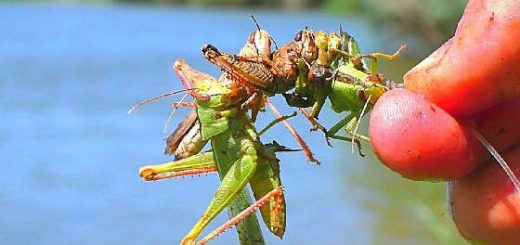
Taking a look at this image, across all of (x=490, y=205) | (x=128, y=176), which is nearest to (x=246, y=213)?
(x=490, y=205)

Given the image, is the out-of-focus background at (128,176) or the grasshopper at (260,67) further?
the out-of-focus background at (128,176)

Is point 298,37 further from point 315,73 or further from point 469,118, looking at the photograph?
point 469,118

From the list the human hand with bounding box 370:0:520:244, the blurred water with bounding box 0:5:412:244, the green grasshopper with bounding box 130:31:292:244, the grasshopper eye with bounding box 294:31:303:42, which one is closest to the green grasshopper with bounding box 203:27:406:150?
the grasshopper eye with bounding box 294:31:303:42

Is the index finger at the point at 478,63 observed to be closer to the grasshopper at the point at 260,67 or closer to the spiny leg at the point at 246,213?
the grasshopper at the point at 260,67

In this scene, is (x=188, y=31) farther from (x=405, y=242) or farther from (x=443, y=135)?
(x=443, y=135)

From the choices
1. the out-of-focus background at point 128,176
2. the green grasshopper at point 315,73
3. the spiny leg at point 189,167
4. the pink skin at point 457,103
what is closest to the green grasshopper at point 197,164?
the spiny leg at point 189,167

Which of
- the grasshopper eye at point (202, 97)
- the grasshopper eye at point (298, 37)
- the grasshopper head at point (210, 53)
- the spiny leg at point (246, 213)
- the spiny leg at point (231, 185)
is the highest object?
the grasshopper head at point (210, 53)

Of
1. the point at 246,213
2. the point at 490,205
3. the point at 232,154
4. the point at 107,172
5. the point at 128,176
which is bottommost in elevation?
the point at 490,205
